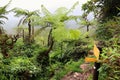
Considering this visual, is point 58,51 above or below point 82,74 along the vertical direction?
above

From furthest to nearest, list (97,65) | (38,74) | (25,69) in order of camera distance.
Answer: (38,74)
(25,69)
(97,65)

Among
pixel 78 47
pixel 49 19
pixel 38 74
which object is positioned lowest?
pixel 38 74

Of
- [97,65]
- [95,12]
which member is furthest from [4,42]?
[97,65]

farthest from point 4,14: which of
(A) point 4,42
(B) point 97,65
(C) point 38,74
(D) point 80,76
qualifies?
(B) point 97,65

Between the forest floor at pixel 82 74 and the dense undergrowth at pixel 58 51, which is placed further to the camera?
the dense undergrowth at pixel 58 51

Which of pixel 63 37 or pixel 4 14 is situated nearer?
pixel 63 37

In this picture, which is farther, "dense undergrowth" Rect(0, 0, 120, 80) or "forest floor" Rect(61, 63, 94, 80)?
"dense undergrowth" Rect(0, 0, 120, 80)

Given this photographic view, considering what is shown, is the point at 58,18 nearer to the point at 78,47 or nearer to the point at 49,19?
the point at 49,19

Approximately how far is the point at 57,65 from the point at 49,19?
5.53 feet

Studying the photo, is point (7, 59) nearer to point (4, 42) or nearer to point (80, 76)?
point (4, 42)

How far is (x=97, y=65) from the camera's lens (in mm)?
3822

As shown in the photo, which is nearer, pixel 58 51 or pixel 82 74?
pixel 82 74

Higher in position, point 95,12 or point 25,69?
point 95,12

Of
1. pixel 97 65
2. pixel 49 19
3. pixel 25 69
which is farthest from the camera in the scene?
pixel 49 19
